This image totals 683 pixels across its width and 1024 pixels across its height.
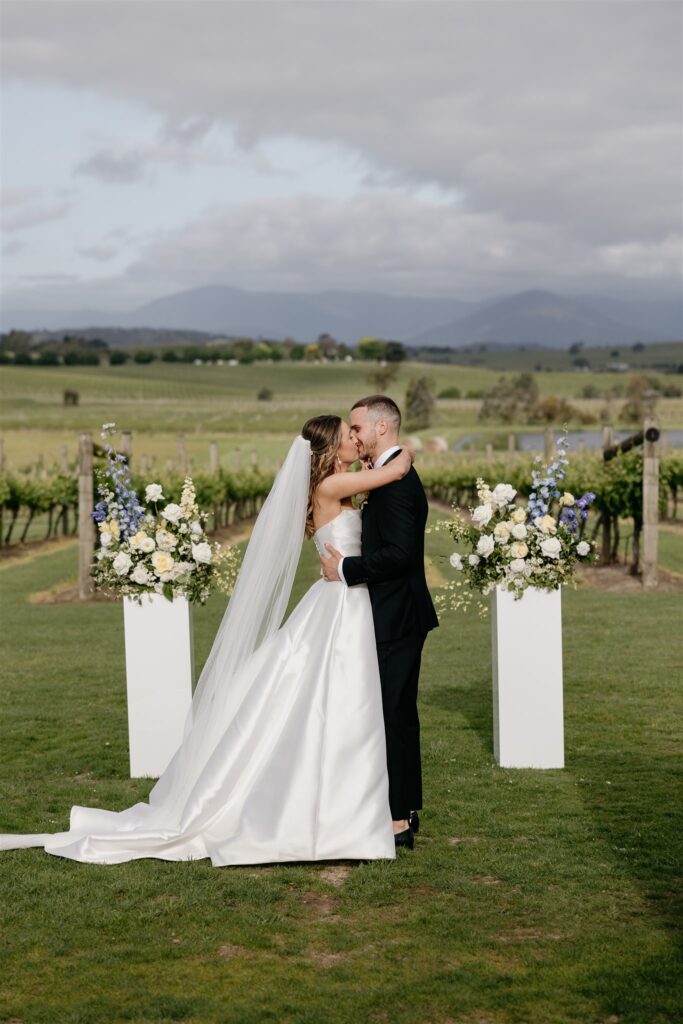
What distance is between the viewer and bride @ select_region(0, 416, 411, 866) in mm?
5168

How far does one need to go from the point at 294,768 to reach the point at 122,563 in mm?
1922

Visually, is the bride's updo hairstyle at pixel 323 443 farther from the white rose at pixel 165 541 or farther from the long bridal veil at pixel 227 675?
the white rose at pixel 165 541

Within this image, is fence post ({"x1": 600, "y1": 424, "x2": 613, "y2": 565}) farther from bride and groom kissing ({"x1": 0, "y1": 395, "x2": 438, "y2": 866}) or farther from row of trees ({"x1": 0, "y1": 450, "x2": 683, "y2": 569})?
bride and groom kissing ({"x1": 0, "y1": 395, "x2": 438, "y2": 866})

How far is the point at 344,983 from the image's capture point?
390 centimetres

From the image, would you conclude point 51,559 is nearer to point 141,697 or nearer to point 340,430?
point 141,697

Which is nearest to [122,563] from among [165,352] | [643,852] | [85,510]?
[643,852]

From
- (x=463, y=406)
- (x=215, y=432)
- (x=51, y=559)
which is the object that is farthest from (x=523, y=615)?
(x=463, y=406)

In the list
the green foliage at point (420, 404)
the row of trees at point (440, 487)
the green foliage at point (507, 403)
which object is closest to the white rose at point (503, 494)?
the row of trees at point (440, 487)

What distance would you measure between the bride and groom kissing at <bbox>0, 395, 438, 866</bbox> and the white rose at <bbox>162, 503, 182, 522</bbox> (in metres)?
1.13

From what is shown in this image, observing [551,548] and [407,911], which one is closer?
[407,911]

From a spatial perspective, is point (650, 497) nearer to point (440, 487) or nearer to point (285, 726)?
point (285, 726)

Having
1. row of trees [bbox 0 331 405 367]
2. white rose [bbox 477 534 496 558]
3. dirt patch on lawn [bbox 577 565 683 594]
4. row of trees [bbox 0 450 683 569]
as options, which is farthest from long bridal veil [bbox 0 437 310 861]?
row of trees [bbox 0 331 405 367]

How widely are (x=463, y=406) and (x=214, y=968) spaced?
9603cm

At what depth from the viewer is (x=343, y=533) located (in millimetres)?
5488
